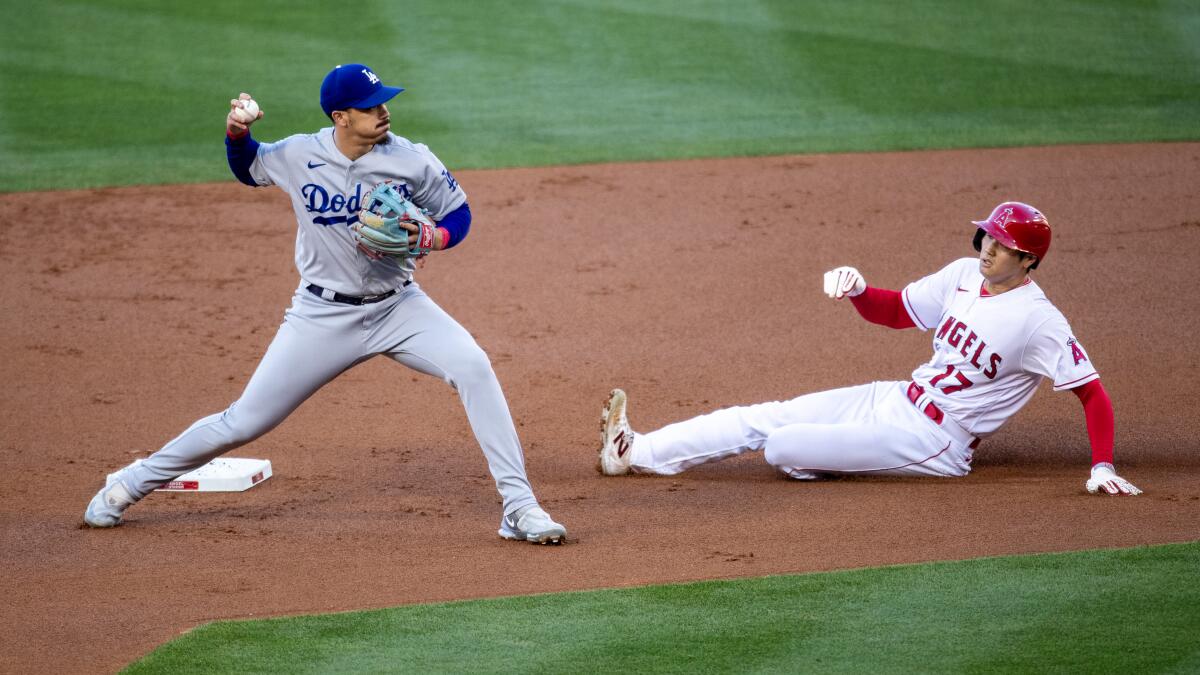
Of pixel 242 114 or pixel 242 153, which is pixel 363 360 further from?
pixel 242 114

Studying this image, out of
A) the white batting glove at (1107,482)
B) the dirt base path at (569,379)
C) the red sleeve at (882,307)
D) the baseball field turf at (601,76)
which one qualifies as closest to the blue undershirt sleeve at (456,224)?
the dirt base path at (569,379)

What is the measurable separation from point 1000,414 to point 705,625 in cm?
189

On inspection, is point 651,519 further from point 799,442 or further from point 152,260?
point 152,260

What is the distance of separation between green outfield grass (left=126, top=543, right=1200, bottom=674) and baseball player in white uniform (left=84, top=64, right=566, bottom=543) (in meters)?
0.71

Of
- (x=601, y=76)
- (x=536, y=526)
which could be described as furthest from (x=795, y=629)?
(x=601, y=76)

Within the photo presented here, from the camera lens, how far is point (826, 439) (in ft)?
18.4

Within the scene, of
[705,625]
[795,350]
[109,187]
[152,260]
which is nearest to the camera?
[705,625]

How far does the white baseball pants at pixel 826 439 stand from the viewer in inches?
220

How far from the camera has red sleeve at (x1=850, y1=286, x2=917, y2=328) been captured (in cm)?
574

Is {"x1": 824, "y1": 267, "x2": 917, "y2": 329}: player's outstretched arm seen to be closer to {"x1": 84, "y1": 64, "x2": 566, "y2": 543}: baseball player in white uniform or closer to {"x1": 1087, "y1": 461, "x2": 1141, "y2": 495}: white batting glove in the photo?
{"x1": 1087, "y1": 461, "x2": 1141, "y2": 495}: white batting glove

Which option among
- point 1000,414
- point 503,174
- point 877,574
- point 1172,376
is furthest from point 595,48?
point 877,574

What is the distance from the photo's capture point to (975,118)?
37.2 feet

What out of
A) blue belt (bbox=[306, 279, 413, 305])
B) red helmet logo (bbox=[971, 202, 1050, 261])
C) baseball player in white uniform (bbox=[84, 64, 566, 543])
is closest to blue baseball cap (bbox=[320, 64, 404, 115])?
baseball player in white uniform (bbox=[84, 64, 566, 543])

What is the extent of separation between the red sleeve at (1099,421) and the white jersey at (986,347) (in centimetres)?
7
